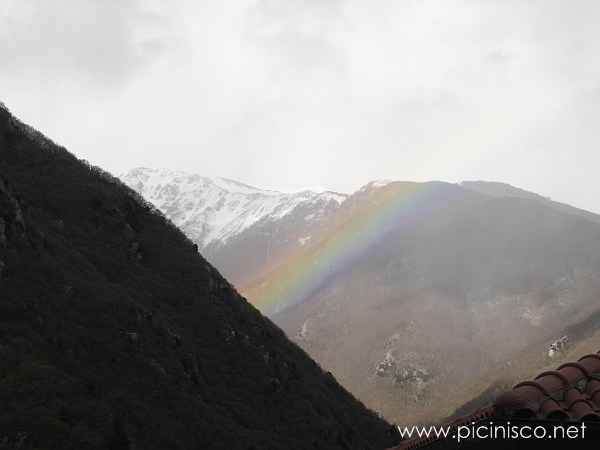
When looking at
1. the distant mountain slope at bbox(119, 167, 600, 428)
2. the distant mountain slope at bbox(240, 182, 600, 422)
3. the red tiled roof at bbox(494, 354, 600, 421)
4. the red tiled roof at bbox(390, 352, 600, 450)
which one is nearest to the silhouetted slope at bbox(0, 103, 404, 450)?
the red tiled roof at bbox(390, 352, 600, 450)

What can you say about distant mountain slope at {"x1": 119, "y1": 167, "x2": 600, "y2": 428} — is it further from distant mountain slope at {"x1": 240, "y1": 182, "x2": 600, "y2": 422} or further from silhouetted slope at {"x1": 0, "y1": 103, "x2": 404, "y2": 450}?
silhouetted slope at {"x1": 0, "y1": 103, "x2": 404, "y2": 450}

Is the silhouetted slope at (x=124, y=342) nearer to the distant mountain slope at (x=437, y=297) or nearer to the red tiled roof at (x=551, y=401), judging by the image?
the red tiled roof at (x=551, y=401)

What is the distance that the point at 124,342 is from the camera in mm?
26203

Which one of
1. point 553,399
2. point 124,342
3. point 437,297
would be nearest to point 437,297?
point 437,297

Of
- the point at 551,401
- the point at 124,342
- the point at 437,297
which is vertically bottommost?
the point at 551,401

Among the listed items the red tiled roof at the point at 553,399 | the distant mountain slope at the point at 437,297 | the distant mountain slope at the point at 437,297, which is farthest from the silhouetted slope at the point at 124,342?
the distant mountain slope at the point at 437,297

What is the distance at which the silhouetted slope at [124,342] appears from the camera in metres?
19.7

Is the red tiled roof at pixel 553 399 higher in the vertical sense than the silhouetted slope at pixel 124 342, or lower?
lower

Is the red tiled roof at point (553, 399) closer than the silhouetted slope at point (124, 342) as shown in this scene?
Yes

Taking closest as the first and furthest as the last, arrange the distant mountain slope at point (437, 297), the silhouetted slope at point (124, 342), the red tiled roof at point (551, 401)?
1. the red tiled roof at point (551, 401)
2. the silhouetted slope at point (124, 342)
3. the distant mountain slope at point (437, 297)

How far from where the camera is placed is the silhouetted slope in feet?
64.6

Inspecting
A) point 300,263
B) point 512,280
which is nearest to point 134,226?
point 512,280

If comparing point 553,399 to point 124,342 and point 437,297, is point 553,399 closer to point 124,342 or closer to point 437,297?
point 124,342

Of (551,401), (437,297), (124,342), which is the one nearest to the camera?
(551,401)
